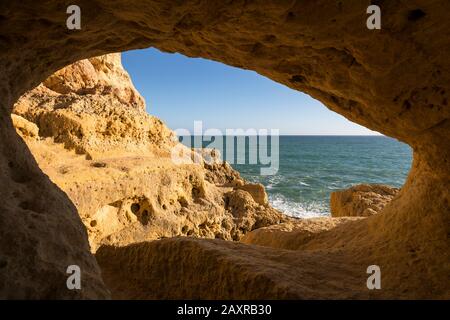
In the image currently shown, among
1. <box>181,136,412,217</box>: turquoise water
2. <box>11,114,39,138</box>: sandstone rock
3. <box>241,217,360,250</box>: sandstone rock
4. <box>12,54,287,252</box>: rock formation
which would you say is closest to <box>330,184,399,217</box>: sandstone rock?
<box>241,217,360,250</box>: sandstone rock

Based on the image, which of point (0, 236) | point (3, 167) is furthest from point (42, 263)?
point (3, 167)

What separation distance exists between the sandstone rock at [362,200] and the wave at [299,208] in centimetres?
1343

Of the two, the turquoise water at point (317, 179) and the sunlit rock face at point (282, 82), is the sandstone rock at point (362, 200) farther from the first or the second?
the turquoise water at point (317, 179)

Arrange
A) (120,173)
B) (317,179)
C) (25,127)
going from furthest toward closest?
(317,179), (120,173), (25,127)

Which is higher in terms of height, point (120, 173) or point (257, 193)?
point (120, 173)

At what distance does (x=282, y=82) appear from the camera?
15.1 feet

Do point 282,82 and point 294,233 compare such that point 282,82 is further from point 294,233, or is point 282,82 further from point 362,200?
point 362,200

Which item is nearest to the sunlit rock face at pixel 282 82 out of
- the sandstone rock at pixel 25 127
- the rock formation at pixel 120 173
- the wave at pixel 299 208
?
the rock formation at pixel 120 173

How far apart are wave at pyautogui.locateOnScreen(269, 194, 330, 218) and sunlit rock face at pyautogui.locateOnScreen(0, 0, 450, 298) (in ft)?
67.2

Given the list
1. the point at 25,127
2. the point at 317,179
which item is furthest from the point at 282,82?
the point at 317,179

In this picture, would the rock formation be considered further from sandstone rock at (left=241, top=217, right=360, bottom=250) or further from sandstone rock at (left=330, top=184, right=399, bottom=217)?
sandstone rock at (left=241, top=217, right=360, bottom=250)

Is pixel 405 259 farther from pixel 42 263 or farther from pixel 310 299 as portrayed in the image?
pixel 42 263

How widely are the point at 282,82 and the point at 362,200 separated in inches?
282

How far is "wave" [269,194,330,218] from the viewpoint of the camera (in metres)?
24.7
